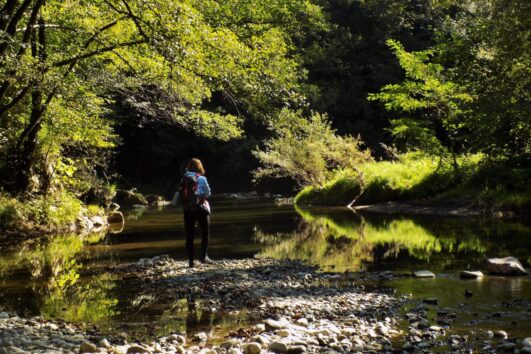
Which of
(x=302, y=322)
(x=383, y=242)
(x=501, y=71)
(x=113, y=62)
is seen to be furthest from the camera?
(x=113, y=62)

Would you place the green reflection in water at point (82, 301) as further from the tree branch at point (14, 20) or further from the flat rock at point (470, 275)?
the flat rock at point (470, 275)

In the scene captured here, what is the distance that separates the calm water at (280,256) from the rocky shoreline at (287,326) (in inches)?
13.7

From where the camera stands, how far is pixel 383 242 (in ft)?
45.1

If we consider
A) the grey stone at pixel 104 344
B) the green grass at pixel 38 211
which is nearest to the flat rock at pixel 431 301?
the grey stone at pixel 104 344

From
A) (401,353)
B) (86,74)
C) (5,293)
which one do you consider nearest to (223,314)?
(401,353)

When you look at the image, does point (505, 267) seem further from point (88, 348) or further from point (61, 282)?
point (61, 282)

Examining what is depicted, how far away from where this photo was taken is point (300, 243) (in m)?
14.7

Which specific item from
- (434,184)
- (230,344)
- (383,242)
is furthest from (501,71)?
(230,344)

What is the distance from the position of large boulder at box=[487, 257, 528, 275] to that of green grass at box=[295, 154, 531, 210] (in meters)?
10.5

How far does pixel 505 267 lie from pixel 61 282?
6963 mm

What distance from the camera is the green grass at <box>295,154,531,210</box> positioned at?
63.8ft

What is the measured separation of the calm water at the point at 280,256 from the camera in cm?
699

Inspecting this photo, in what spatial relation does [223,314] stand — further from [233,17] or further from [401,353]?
[233,17]

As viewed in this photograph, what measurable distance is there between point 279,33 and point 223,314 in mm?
14238
